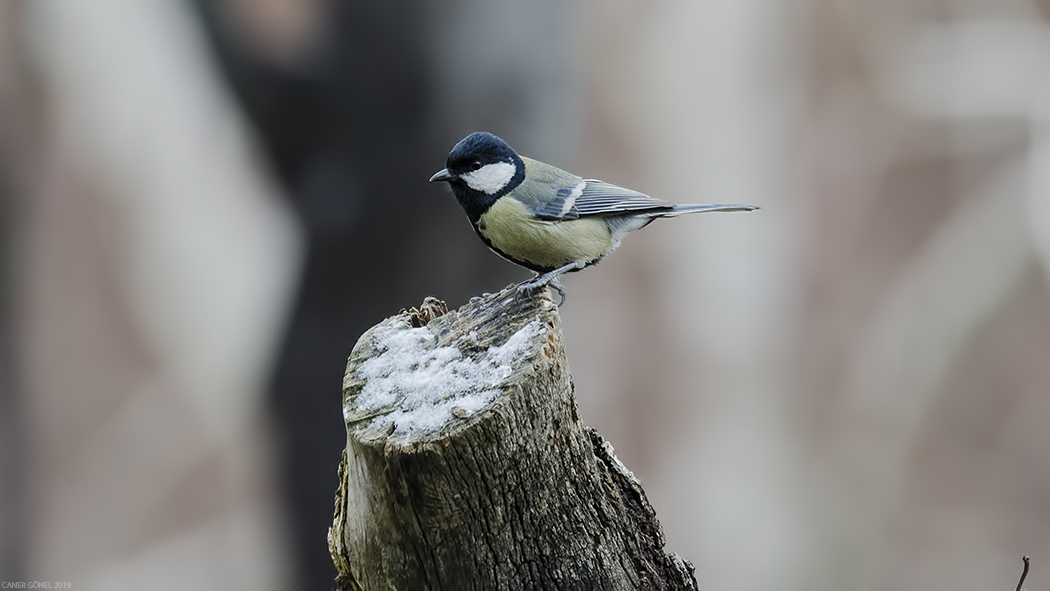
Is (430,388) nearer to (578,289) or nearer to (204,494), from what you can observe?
(578,289)

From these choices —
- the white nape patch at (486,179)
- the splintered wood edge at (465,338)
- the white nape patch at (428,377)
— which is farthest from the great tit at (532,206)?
the white nape patch at (428,377)

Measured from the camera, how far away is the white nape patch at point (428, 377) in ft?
3.00

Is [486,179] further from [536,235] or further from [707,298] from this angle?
[707,298]

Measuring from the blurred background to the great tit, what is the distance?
6.15 ft

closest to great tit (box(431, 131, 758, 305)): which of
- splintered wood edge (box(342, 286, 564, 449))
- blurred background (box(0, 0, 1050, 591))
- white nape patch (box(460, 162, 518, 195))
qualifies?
white nape patch (box(460, 162, 518, 195))

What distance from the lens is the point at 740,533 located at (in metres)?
4.44

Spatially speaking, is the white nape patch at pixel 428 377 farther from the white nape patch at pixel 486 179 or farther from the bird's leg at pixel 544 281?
the white nape patch at pixel 486 179

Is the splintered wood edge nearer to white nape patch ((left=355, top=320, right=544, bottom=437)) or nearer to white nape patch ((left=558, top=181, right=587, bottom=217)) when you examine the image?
white nape patch ((left=355, top=320, right=544, bottom=437))

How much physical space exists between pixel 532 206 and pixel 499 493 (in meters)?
0.77

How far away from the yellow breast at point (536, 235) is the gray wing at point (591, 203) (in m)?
0.02

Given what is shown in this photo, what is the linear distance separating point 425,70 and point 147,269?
226 cm

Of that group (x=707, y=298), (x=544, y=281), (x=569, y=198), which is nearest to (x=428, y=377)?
(x=544, y=281)

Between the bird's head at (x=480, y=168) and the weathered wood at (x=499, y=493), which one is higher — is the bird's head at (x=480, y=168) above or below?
above

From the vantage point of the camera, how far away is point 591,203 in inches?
63.4
